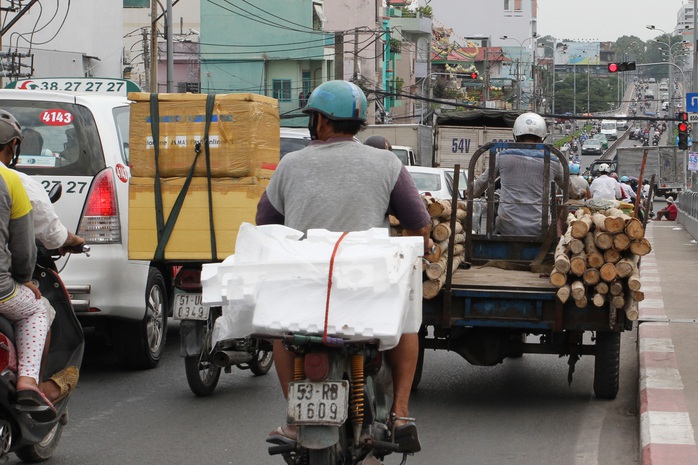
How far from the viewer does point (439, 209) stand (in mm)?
8102

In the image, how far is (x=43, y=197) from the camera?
5758 mm

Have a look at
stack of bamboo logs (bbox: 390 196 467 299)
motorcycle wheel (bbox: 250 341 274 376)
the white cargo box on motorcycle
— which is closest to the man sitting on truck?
stack of bamboo logs (bbox: 390 196 467 299)

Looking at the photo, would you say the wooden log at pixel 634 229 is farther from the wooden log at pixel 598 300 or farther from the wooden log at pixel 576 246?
the wooden log at pixel 598 300

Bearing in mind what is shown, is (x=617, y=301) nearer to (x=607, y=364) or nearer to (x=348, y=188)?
(x=607, y=364)

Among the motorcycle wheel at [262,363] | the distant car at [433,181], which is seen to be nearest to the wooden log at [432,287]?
the motorcycle wheel at [262,363]

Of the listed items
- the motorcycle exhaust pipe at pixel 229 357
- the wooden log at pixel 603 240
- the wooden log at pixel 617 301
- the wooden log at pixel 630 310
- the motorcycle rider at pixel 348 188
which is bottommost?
the motorcycle exhaust pipe at pixel 229 357

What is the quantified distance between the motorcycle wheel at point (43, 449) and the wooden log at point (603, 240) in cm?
345

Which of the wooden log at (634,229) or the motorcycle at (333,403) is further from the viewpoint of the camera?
the wooden log at (634,229)

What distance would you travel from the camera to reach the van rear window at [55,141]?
8.30 meters

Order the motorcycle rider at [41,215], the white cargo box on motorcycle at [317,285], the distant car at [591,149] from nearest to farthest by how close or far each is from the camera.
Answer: the white cargo box on motorcycle at [317,285] < the motorcycle rider at [41,215] < the distant car at [591,149]

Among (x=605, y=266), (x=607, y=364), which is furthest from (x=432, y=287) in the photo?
(x=607, y=364)

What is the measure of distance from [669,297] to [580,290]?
6.76 m

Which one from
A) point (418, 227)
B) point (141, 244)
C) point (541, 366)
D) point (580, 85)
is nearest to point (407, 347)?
point (418, 227)

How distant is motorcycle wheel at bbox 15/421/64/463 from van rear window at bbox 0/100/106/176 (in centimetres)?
248
